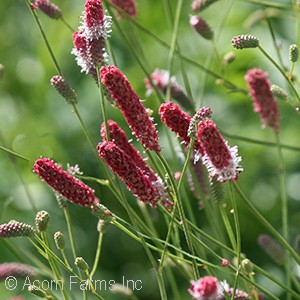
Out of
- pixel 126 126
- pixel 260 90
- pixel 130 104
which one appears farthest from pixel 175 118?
pixel 126 126

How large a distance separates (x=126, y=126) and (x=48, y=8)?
72 centimetres

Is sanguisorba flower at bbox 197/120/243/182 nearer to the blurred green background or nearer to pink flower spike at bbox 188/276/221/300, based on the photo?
pink flower spike at bbox 188/276/221/300

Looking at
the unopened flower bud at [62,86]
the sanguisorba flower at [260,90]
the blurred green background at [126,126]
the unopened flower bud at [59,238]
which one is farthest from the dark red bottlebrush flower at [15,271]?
the blurred green background at [126,126]

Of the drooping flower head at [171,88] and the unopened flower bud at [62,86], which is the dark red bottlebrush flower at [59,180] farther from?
the drooping flower head at [171,88]

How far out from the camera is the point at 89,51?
0.85 m

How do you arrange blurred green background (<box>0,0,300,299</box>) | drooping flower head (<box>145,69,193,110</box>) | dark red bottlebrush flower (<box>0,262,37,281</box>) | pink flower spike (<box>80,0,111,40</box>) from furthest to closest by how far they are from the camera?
blurred green background (<box>0,0,300,299</box>) → drooping flower head (<box>145,69,193,110</box>) → dark red bottlebrush flower (<box>0,262,37,281</box>) → pink flower spike (<box>80,0,111,40</box>)

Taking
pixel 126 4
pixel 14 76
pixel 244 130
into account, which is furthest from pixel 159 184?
pixel 14 76

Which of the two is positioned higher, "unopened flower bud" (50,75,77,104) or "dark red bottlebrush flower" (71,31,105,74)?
"dark red bottlebrush flower" (71,31,105,74)

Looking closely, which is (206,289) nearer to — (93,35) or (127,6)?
(93,35)

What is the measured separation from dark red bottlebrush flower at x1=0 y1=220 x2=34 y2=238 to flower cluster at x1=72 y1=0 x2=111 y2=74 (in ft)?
0.60

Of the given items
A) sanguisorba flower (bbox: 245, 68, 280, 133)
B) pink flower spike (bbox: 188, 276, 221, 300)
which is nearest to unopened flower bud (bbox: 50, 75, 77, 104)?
sanguisorba flower (bbox: 245, 68, 280, 133)

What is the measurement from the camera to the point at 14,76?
2.07 metres

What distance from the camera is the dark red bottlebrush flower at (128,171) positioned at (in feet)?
2.49

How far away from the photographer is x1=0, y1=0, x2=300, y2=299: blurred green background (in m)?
1.66
